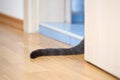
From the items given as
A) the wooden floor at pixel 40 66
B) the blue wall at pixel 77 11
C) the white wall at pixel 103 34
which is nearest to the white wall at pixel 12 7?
the blue wall at pixel 77 11

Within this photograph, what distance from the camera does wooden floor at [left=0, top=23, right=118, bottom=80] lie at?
5.82 ft

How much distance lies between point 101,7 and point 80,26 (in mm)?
1078

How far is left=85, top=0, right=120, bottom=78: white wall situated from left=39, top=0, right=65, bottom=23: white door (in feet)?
3.70

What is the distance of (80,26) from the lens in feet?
9.47

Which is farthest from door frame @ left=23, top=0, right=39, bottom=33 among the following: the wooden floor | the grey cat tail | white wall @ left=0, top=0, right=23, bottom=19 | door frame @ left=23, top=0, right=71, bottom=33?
the grey cat tail

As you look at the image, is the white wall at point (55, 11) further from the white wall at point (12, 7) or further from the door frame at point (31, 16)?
the white wall at point (12, 7)

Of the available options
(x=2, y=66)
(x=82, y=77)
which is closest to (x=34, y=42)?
(x=2, y=66)

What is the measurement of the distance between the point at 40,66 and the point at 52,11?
49.9 inches

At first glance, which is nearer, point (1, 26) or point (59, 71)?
point (59, 71)

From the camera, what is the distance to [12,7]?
363 cm

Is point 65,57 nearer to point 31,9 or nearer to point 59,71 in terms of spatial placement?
point 59,71

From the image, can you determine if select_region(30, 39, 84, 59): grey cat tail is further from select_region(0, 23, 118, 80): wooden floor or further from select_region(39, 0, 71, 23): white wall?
select_region(39, 0, 71, 23): white wall

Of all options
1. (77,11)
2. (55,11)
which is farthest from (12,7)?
(77,11)

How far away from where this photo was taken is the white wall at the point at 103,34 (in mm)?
1687
